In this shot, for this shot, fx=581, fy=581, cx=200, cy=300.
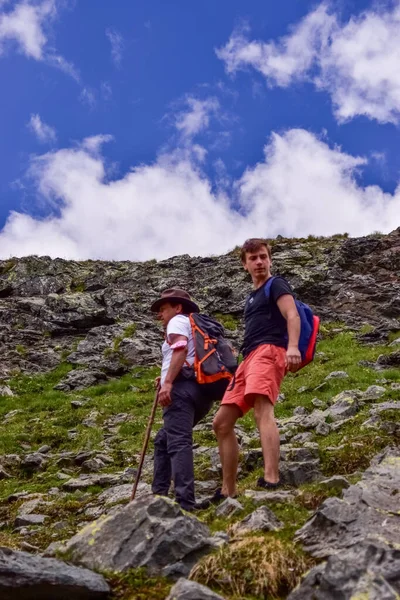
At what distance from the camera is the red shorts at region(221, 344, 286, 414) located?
7473mm

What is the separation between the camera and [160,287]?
132 feet

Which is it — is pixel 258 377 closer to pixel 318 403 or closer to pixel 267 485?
pixel 267 485

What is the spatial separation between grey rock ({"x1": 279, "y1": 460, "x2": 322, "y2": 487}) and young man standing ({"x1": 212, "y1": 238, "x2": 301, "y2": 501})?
21.0 inches

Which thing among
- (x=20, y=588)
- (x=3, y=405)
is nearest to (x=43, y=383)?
(x=3, y=405)

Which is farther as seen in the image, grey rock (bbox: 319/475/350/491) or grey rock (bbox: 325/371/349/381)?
grey rock (bbox: 325/371/349/381)

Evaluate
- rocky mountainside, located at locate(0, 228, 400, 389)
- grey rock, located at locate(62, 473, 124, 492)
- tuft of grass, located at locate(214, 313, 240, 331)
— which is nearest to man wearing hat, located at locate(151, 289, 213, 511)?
grey rock, located at locate(62, 473, 124, 492)

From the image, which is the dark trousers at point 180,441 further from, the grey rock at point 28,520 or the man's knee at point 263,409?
the grey rock at point 28,520

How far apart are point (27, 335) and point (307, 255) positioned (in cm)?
2093

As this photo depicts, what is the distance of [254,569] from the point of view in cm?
459

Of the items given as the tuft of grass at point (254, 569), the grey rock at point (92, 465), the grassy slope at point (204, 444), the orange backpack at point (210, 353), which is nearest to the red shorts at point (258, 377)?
the orange backpack at point (210, 353)

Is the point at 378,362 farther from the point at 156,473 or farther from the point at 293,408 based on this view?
the point at 156,473

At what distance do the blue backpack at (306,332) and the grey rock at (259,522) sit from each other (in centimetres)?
224

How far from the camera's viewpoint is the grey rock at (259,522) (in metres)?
5.45

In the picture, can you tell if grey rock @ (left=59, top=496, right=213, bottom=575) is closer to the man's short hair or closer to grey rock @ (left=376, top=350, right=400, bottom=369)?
the man's short hair
